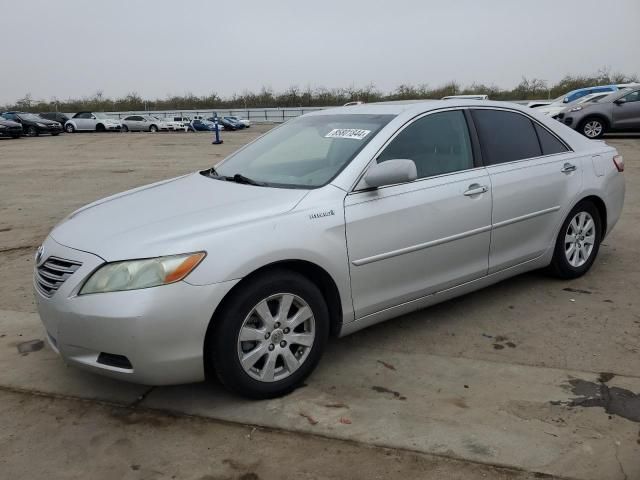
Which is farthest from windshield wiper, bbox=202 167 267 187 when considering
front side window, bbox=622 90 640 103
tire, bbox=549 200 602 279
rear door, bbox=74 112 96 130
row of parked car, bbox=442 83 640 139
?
rear door, bbox=74 112 96 130

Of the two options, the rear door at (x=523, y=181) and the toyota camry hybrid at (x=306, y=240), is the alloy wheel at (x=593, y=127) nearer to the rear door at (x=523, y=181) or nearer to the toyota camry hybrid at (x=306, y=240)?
the toyota camry hybrid at (x=306, y=240)

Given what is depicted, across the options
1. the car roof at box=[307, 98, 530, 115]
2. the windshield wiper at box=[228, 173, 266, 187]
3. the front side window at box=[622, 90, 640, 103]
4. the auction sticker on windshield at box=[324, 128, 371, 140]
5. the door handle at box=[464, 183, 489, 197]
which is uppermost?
the car roof at box=[307, 98, 530, 115]

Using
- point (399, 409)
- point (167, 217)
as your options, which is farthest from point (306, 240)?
point (399, 409)

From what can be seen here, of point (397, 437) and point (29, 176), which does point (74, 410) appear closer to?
point (397, 437)

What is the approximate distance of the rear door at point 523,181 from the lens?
13.3 ft

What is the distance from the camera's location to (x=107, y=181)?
38.3ft

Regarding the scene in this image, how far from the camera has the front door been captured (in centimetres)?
335

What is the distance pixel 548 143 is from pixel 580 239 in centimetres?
87

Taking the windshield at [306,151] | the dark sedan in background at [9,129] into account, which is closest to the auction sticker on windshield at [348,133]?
the windshield at [306,151]

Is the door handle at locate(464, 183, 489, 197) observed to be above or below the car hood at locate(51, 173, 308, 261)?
below

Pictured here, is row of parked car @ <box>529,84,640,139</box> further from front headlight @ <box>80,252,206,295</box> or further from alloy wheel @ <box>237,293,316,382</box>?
front headlight @ <box>80,252,206,295</box>

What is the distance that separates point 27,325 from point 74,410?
1.47 metres

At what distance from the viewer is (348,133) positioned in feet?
12.4

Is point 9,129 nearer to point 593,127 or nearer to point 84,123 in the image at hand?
point 84,123
